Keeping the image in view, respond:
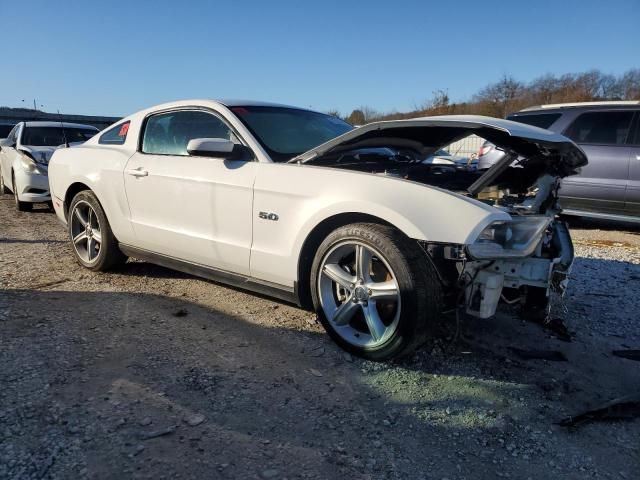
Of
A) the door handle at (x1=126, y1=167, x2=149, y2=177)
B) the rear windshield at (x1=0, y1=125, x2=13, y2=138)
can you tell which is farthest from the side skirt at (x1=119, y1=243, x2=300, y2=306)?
the rear windshield at (x1=0, y1=125, x2=13, y2=138)

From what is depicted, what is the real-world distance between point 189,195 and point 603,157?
233 inches

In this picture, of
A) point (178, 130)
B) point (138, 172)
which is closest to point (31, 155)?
point (138, 172)

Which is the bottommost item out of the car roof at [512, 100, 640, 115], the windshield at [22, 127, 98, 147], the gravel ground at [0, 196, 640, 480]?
the gravel ground at [0, 196, 640, 480]

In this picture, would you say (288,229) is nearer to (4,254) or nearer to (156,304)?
(156,304)

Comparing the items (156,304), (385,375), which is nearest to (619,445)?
(385,375)

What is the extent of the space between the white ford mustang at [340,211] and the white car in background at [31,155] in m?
4.08

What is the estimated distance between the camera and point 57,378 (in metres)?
2.68

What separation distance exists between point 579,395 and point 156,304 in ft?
9.65

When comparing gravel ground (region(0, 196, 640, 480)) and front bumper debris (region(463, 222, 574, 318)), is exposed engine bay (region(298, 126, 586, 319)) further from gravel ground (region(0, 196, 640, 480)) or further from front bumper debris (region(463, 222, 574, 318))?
gravel ground (region(0, 196, 640, 480))

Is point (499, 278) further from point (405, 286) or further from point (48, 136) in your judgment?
point (48, 136)

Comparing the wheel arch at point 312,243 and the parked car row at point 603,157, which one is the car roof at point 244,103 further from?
the parked car row at point 603,157

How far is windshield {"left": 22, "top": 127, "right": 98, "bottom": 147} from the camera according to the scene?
889 centimetres

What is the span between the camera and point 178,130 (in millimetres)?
4145

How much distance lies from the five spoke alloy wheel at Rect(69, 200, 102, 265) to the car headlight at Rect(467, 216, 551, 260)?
3.46 m
